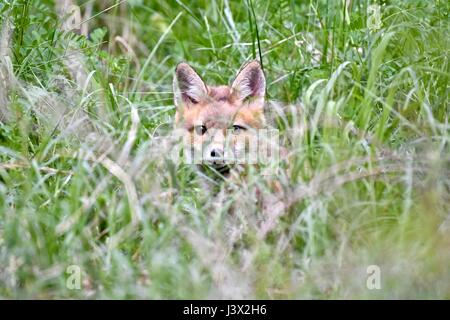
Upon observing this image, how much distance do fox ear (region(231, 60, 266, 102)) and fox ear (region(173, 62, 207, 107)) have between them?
0.25m

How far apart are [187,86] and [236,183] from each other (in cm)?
136

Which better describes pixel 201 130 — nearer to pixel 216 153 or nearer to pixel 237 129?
pixel 237 129

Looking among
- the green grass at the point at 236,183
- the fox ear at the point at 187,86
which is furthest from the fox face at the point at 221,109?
the green grass at the point at 236,183

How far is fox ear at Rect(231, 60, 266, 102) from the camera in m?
5.37

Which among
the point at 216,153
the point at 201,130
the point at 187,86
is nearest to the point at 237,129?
the point at 201,130

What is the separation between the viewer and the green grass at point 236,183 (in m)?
3.93

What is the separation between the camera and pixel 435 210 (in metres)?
4.20

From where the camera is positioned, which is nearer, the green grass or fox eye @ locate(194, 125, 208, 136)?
the green grass

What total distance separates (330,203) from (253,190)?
438 millimetres

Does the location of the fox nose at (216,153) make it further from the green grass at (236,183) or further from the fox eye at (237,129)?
the fox eye at (237,129)

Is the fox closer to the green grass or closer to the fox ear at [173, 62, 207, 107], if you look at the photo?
the fox ear at [173, 62, 207, 107]

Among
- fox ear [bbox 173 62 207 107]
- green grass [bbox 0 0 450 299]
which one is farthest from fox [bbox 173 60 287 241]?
green grass [bbox 0 0 450 299]
